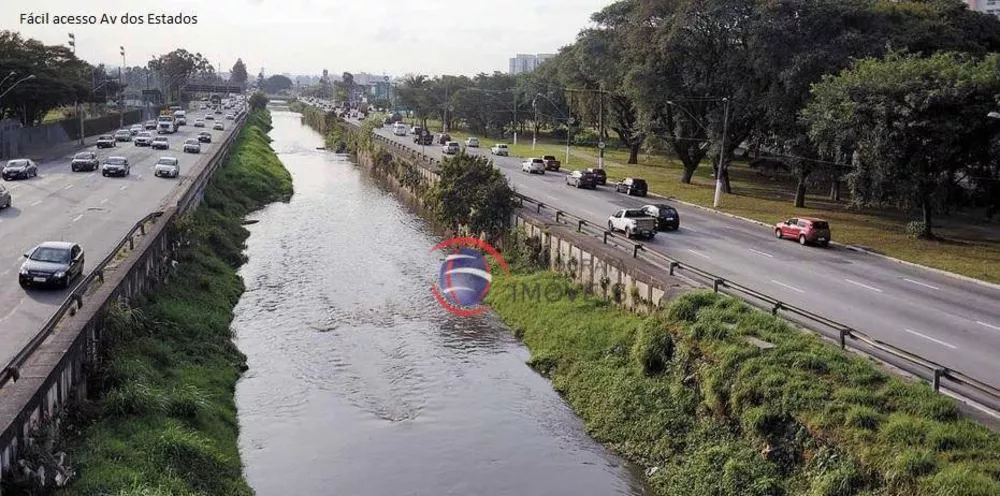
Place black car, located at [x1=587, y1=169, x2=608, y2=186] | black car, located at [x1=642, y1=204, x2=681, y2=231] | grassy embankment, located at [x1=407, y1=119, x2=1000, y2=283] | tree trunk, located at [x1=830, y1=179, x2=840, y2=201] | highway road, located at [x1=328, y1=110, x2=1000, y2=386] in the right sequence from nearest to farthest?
highway road, located at [x1=328, y1=110, x2=1000, y2=386] < grassy embankment, located at [x1=407, y1=119, x2=1000, y2=283] < black car, located at [x1=642, y1=204, x2=681, y2=231] < tree trunk, located at [x1=830, y1=179, x2=840, y2=201] < black car, located at [x1=587, y1=169, x2=608, y2=186]

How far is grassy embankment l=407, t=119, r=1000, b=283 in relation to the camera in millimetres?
39562

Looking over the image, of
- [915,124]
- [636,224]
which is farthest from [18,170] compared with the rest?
[915,124]

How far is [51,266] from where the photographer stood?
88.5 ft

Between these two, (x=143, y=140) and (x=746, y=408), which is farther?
Answer: (x=143, y=140)

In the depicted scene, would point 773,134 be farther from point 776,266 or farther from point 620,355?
point 620,355

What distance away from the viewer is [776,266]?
3588cm

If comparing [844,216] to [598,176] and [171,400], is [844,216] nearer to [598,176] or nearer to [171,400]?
[598,176]

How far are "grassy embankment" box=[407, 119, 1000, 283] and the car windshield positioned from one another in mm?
34536

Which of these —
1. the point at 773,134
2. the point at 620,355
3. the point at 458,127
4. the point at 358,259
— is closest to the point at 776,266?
the point at 620,355

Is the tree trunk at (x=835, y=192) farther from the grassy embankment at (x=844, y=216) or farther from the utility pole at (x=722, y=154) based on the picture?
the utility pole at (x=722, y=154)

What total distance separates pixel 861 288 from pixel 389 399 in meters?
18.2

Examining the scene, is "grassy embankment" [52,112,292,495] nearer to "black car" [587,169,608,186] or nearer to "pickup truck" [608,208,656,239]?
"pickup truck" [608,208,656,239]

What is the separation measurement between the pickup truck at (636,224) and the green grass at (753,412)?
12107mm

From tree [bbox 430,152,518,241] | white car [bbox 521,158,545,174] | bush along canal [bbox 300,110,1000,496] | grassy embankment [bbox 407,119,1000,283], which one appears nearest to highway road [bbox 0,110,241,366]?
tree [bbox 430,152,518,241]
